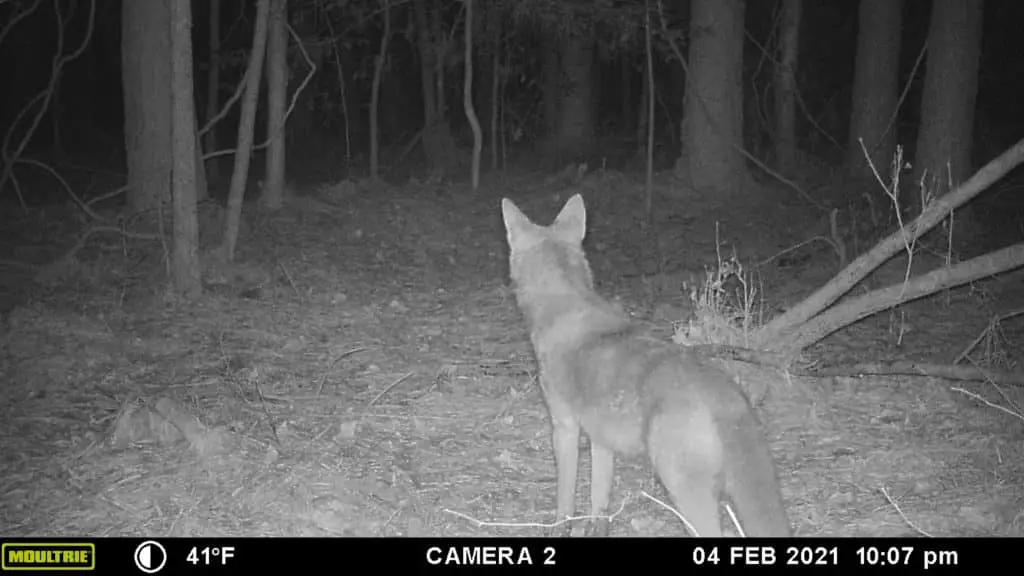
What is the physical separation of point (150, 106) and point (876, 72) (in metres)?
13.2

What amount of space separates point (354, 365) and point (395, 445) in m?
2.03

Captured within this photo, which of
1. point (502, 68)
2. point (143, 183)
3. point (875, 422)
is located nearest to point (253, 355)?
point (875, 422)

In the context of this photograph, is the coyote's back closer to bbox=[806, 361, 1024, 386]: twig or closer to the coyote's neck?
the coyote's neck

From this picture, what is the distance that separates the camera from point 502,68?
23.6m

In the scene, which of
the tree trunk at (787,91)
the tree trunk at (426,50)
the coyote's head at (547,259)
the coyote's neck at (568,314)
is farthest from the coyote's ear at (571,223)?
the tree trunk at (426,50)

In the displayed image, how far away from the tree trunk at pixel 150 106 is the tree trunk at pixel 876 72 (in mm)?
12331

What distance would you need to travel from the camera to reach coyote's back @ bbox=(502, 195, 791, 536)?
407 centimetres

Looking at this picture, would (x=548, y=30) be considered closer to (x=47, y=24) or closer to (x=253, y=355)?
(x=253, y=355)

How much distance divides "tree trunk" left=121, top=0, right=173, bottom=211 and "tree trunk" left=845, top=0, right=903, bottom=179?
12331 mm

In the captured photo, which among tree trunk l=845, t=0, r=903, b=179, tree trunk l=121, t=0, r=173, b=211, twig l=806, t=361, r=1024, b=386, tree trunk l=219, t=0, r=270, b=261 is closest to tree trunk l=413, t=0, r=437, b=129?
tree trunk l=121, t=0, r=173, b=211

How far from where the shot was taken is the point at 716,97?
1689cm

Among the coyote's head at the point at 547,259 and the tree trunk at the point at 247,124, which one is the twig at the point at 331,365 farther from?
the tree trunk at the point at 247,124
